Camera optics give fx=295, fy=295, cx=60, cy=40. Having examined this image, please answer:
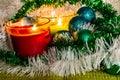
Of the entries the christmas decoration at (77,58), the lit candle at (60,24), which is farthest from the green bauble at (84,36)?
the lit candle at (60,24)

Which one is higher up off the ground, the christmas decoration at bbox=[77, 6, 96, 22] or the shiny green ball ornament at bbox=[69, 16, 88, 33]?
the christmas decoration at bbox=[77, 6, 96, 22]

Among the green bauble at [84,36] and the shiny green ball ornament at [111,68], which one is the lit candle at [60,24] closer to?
the green bauble at [84,36]

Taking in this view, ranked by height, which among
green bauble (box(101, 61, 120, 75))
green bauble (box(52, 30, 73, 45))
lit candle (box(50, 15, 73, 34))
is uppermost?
lit candle (box(50, 15, 73, 34))

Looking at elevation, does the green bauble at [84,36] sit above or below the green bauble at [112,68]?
above

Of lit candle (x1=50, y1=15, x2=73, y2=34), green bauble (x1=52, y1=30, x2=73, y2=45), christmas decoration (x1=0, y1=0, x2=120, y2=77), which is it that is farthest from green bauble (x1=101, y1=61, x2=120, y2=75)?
lit candle (x1=50, y1=15, x2=73, y2=34)

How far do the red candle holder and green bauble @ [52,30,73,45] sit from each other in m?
0.02

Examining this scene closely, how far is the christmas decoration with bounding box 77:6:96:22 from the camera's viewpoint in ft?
2.95

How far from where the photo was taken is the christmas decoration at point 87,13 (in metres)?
0.90

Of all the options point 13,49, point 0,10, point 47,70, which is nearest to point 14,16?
point 0,10

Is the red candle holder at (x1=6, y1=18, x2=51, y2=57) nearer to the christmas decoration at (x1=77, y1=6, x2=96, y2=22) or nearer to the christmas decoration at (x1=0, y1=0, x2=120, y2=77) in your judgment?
the christmas decoration at (x1=0, y1=0, x2=120, y2=77)

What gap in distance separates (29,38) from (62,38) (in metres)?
0.08

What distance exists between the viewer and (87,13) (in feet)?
2.95

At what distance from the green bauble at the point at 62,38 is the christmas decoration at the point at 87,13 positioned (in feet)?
0.41

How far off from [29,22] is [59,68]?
20 centimetres
